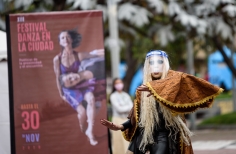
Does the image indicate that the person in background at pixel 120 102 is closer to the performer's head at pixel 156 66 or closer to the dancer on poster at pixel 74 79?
the dancer on poster at pixel 74 79

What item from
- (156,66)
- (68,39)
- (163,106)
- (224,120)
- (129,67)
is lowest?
(224,120)

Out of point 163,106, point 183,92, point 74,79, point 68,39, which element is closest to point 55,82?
point 74,79

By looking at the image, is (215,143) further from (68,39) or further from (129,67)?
(129,67)

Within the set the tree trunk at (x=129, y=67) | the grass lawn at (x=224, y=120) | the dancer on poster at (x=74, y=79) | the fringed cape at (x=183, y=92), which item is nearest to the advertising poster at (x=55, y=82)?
the dancer on poster at (x=74, y=79)

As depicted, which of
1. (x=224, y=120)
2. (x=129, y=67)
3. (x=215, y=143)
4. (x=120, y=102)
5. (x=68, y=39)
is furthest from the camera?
(x=129, y=67)

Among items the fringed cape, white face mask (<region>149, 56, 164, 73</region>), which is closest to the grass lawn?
white face mask (<region>149, 56, 164, 73</region>)

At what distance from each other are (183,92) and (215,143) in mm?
11307

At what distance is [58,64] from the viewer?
384 inches

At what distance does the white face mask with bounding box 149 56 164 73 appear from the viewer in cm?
738

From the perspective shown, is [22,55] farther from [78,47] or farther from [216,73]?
[216,73]

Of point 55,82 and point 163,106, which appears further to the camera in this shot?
point 55,82

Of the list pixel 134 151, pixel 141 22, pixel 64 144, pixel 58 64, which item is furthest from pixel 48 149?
pixel 141 22

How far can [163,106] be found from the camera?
7.21 m

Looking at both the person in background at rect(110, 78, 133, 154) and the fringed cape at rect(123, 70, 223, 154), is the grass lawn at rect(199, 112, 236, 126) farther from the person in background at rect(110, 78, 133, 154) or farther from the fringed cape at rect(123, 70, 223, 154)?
the fringed cape at rect(123, 70, 223, 154)
